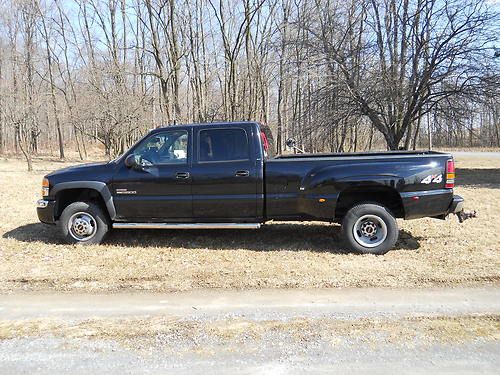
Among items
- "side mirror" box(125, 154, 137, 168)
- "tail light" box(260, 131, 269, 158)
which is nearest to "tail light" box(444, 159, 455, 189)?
"tail light" box(260, 131, 269, 158)

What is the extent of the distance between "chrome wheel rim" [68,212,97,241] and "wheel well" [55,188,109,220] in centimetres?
26

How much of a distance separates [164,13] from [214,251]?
2206 cm

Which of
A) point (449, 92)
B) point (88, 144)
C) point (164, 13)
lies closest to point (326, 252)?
point (449, 92)

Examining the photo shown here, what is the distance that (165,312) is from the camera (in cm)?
439

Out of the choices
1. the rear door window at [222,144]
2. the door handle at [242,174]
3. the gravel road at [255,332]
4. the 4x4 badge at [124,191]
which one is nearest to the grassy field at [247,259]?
the gravel road at [255,332]

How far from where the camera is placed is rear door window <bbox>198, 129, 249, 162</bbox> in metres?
6.49

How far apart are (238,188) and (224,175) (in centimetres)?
28

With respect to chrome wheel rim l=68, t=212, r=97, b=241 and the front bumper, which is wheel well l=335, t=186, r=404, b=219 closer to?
chrome wheel rim l=68, t=212, r=97, b=241

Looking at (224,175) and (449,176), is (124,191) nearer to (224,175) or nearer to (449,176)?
(224,175)

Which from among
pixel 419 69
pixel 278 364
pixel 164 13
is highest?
pixel 164 13

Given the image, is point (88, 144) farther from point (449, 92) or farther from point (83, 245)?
point (83, 245)

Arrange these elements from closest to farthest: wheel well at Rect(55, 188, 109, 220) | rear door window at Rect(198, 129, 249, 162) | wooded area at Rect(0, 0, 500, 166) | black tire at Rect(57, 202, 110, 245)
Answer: rear door window at Rect(198, 129, 249, 162) → black tire at Rect(57, 202, 110, 245) → wheel well at Rect(55, 188, 109, 220) → wooded area at Rect(0, 0, 500, 166)

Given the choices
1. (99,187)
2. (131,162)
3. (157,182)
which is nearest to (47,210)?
(99,187)

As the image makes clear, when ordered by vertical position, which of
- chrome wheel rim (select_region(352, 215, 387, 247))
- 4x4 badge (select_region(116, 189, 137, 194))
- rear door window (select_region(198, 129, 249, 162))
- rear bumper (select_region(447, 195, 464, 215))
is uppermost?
rear door window (select_region(198, 129, 249, 162))
